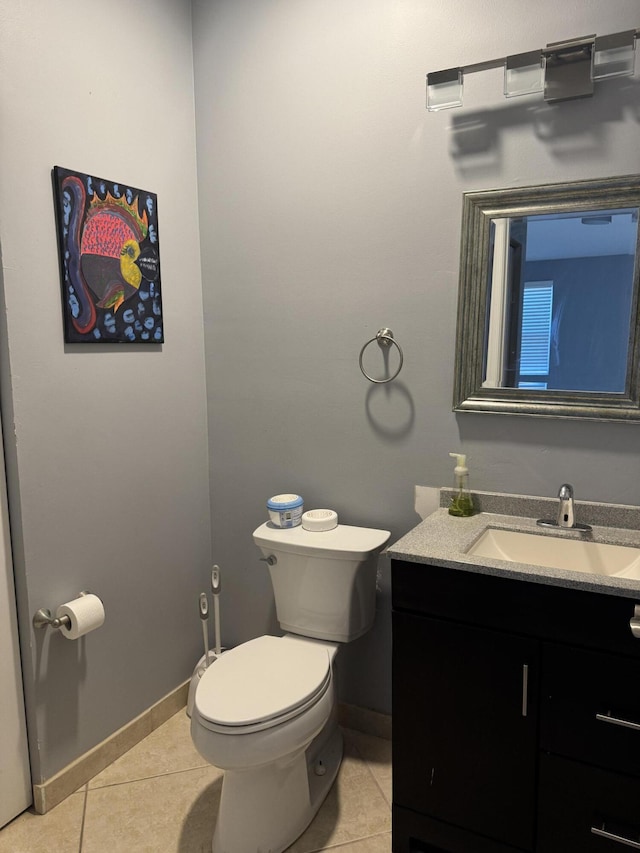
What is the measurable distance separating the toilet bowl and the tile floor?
0.09 meters

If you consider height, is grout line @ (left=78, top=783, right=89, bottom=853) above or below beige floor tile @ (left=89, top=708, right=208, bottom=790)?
above

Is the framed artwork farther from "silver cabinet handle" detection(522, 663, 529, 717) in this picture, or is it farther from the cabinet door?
"silver cabinet handle" detection(522, 663, 529, 717)

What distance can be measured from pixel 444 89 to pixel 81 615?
1832mm

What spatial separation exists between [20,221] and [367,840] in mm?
1977

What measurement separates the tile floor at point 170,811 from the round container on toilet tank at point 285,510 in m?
0.82

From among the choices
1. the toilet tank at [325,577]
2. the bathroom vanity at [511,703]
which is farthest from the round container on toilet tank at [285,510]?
the bathroom vanity at [511,703]

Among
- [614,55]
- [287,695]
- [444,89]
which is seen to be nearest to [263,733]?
[287,695]

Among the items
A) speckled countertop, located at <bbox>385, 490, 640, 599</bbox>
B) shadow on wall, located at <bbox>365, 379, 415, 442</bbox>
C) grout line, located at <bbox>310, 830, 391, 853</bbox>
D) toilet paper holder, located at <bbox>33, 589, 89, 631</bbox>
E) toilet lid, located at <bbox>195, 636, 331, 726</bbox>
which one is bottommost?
grout line, located at <bbox>310, 830, 391, 853</bbox>

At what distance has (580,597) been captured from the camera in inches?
53.0

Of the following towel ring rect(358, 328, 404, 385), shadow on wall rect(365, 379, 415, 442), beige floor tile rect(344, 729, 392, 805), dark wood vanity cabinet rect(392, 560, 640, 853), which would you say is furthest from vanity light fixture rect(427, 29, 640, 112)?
beige floor tile rect(344, 729, 392, 805)

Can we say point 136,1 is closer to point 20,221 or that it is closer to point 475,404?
point 20,221

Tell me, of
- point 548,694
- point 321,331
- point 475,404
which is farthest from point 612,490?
point 321,331

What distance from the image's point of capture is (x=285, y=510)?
81.2 inches

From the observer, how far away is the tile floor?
1.72 m
